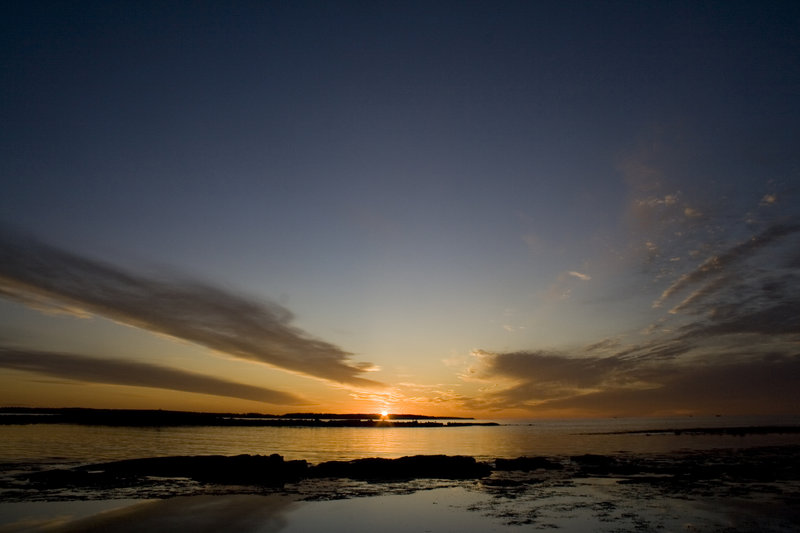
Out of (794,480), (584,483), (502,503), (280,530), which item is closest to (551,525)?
(502,503)

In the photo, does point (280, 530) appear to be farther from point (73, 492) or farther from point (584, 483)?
point (584, 483)

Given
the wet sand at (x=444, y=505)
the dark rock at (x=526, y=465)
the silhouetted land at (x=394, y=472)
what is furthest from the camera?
the dark rock at (x=526, y=465)

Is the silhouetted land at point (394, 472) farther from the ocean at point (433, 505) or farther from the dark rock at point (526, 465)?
the ocean at point (433, 505)

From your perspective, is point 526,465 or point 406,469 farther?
point 526,465

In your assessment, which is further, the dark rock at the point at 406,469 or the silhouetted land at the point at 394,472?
the dark rock at the point at 406,469

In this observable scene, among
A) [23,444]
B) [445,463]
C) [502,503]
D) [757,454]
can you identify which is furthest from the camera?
[23,444]

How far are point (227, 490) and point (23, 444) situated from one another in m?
45.0

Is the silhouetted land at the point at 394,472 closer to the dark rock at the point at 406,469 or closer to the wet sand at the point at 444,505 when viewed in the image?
the dark rock at the point at 406,469

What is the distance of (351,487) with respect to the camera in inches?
1158

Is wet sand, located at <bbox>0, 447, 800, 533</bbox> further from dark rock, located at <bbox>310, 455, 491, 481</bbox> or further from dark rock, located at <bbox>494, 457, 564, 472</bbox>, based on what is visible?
dark rock, located at <bbox>494, 457, 564, 472</bbox>

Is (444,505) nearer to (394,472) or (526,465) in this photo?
(394,472)

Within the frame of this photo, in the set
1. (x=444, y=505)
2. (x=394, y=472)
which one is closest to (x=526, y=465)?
(x=394, y=472)

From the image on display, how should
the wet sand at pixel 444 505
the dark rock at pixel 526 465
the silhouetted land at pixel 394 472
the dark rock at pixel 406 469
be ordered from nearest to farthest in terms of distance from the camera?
1. the wet sand at pixel 444 505
2. the silhouetted land at pixel 394 472
3. the dark rock at pixel 406 469
4. the dark rock at pixel 526 465

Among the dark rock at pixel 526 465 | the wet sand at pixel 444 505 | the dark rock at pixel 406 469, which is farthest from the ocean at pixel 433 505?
the dark rock at pixel 526 465
